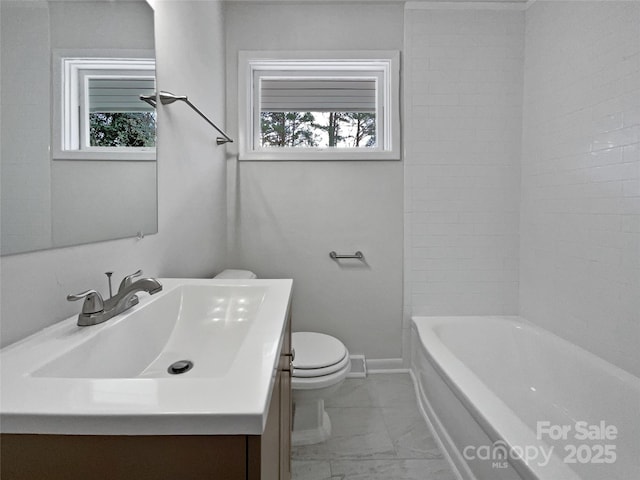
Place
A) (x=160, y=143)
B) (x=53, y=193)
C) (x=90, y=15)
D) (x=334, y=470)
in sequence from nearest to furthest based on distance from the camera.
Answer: (x=53, y=193) < (x=90, y=15) < (x=160, y=143) < (x=334, y=470)

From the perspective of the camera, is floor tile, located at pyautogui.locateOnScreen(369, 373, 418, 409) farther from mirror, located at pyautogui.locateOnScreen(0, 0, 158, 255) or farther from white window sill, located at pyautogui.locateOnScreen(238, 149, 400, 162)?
mirror, located at pyautogui.locateOnScreen(0, 0, 158, 255)

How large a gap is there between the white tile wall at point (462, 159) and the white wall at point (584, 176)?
0.11 metres

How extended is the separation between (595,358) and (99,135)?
2.31 metres

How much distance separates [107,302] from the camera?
80cm

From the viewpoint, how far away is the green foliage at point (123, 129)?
2.88 ft

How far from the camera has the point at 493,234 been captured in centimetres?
219

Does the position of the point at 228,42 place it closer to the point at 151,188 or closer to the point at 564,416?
the point at 151,188

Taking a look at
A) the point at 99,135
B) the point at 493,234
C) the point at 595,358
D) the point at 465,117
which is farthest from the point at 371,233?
the point at 99,135

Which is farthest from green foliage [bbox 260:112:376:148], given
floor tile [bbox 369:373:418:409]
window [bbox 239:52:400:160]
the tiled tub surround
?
floor tile [bbox 369:373:418:409]

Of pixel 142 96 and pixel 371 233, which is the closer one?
pixel 142 96

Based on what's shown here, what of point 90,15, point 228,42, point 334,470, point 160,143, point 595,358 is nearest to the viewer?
point 90,15

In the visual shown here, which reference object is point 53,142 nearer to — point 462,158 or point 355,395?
point 355,395

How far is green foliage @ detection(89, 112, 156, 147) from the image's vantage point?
2.88ft

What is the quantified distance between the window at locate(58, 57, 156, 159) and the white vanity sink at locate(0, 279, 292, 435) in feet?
1.50
